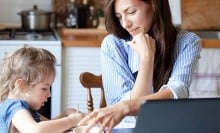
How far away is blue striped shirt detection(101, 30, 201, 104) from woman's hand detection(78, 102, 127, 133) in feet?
1.25

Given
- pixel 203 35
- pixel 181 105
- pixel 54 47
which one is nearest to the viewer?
pixel 181 105

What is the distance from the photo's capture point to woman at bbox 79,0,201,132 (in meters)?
1.58

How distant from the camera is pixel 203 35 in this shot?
3172mm

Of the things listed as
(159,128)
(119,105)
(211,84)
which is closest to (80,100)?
(211,84)

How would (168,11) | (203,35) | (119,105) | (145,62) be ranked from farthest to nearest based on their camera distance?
(203,35), (168,11), (145,62), (119,105)

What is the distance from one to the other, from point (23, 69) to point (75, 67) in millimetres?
1399

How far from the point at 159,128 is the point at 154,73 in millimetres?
779

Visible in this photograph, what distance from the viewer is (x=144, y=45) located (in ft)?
5.27

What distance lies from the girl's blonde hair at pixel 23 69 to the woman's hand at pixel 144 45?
34 centimetres

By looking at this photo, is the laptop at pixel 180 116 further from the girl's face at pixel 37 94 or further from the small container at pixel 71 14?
the small container at pixel 71 14

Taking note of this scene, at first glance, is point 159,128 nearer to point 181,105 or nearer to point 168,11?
point 181,105

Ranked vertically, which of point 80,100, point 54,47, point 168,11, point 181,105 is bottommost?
point 80,100

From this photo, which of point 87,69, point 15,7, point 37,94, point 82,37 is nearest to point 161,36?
point 37,94

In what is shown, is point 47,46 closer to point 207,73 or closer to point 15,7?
point 15,7
